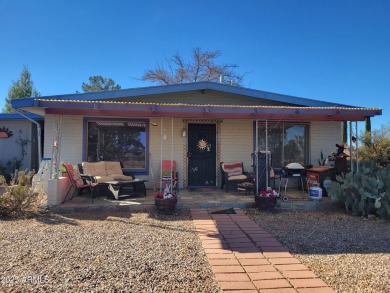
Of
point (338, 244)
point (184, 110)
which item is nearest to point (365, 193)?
point (338, 244)

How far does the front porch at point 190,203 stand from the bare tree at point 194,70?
15951 millimetres

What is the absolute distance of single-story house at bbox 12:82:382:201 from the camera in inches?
308

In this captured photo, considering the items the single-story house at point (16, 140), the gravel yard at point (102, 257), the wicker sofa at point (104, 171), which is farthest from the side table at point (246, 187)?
the single-story house at point (16, 140)

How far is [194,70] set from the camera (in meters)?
21.8

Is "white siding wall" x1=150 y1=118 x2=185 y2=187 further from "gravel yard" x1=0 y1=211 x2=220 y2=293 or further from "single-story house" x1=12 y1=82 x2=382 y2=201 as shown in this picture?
"gravel yard" x1=0 y1=211 x2=220 y2=293

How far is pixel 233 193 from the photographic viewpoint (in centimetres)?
741

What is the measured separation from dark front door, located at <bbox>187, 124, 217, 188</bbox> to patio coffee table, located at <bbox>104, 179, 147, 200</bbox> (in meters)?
1.80

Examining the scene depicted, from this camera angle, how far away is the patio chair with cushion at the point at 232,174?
771 centimetres

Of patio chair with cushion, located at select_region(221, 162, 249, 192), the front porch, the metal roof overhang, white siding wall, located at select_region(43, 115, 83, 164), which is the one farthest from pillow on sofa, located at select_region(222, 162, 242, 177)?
white siding wall, located at select_region(43, 115, 83, 164)

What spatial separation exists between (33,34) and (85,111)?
615cm

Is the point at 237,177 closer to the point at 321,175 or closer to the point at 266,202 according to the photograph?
the point at 266,202

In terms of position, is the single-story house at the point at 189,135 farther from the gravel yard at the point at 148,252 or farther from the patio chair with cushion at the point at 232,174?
the gravel yard at the point at 148,252

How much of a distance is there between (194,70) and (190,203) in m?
17.3

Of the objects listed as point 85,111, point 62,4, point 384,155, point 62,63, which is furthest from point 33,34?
point 384,155
